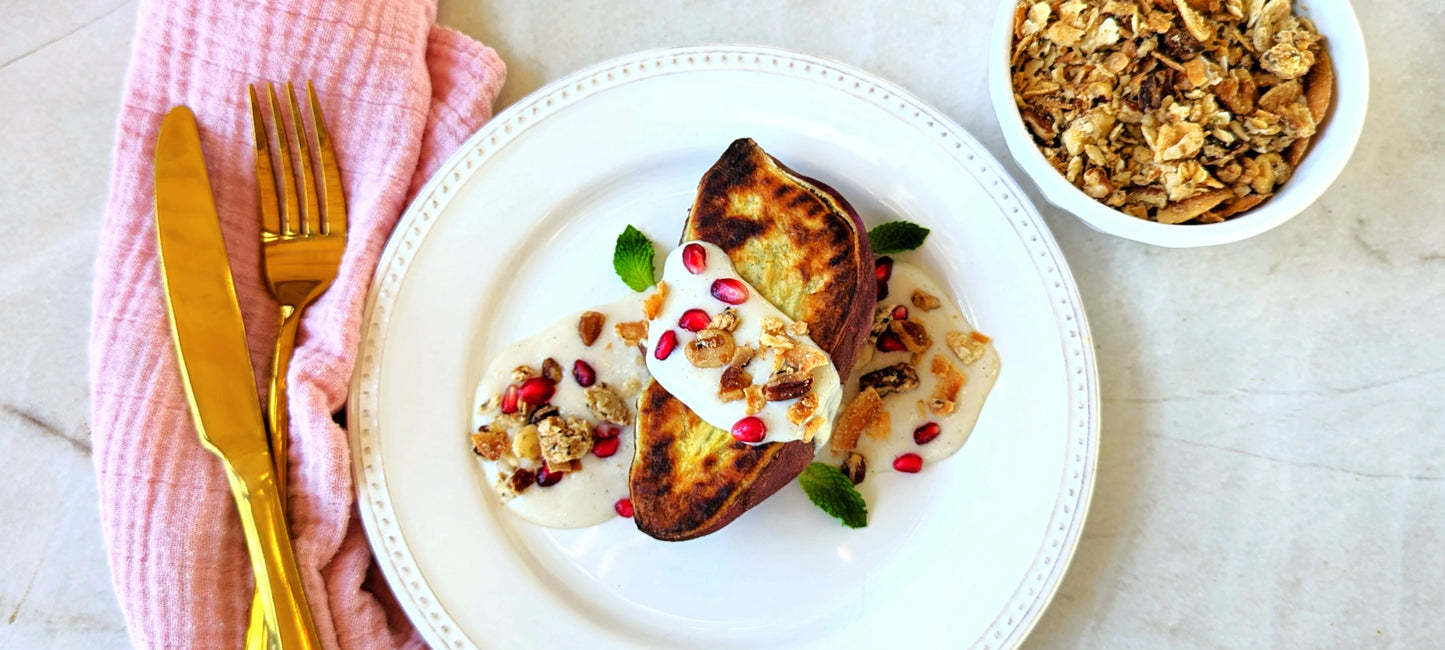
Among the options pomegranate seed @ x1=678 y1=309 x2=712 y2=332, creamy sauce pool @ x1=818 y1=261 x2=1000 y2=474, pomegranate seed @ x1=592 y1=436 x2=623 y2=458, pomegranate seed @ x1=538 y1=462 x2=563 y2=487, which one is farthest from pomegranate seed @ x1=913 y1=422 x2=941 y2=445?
pomegranate seed @ x1=538 y1=462 x2=563 y2=487

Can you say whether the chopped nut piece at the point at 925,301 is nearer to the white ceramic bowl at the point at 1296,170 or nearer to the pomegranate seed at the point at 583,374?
the white ceramic bowl at the point at 1296,170

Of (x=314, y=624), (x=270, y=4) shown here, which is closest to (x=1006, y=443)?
(x=314, y=624)

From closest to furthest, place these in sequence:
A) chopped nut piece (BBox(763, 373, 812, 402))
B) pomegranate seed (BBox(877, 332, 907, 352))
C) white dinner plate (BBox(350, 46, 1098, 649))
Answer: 1. chopped nut piece (BBox(763, 373, 812, 402))
2. white dinner plate (BBox(350, 46, 1098, 649))
3. pomegranate seed (BBox(877, 332, 907, 352))

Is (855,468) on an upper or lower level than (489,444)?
lower

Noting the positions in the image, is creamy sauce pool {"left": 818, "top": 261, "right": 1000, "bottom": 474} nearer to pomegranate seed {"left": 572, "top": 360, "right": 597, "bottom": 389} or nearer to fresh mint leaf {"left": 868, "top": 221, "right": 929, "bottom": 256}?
fresh mint leaf {"left": 868, "top": 221, "right": 929, "bottom": 256}

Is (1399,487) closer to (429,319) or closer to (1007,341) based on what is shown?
(1007,341)

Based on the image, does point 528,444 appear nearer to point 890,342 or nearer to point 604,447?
point 604,447

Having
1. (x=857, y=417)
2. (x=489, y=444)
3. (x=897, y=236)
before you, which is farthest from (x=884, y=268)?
(x=489, y=444)
